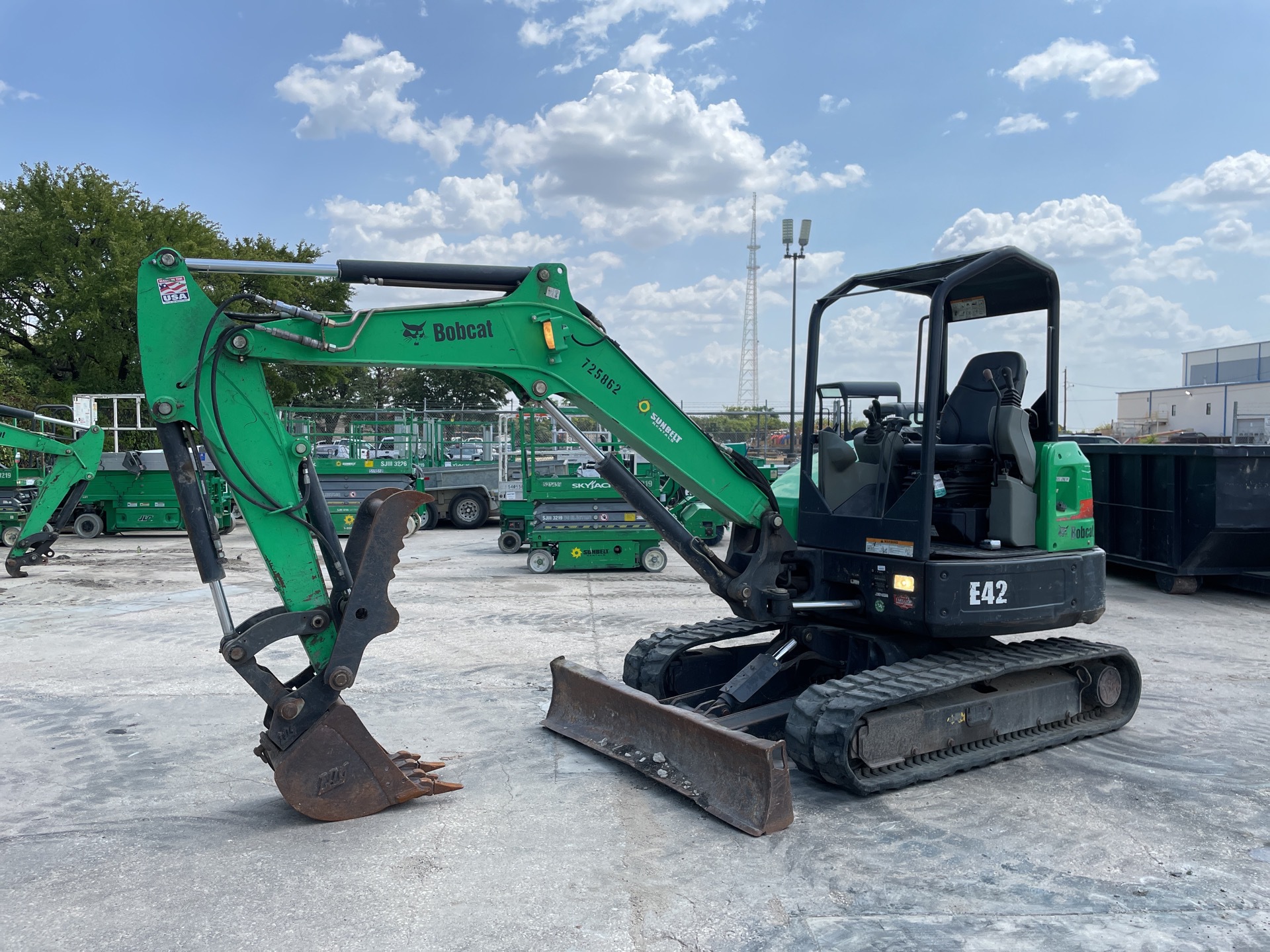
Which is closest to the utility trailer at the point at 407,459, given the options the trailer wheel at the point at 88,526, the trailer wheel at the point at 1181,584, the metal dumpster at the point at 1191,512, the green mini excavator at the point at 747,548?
the trailer wheel at the point at 88,526

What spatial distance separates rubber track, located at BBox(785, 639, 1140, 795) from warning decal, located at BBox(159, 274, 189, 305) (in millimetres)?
3851

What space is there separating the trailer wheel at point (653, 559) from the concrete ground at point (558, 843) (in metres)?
6.56

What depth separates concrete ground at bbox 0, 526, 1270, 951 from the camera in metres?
3.93

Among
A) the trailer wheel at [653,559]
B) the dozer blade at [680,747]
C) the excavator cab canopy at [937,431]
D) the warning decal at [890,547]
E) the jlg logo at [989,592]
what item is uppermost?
the excavator cab canopy at [937,431]

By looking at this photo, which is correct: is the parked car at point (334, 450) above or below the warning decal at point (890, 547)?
above

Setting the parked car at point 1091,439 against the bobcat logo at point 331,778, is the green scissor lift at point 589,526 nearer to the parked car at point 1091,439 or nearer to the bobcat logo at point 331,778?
the parked car at point 1091,439

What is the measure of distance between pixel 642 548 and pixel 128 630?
7.11 meters

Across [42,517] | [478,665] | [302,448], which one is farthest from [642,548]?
[302,448]

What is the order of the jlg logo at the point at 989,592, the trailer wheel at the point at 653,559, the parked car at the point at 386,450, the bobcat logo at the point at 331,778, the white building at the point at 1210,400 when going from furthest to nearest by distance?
the white building at the point at 1210,400 → the parked car at the point at 386,450 → the trailer wheel at the point at 653,559 → the jlg logo at the point at 989,592 → the bobcat logo at the point at 331,778

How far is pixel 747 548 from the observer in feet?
20.1

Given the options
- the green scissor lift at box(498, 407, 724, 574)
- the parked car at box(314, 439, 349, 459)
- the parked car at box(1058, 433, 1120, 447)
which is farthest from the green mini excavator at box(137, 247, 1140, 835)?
the parked car at box(314, 439, 349, 459)

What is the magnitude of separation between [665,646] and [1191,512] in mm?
8492

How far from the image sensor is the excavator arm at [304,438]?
4.78m

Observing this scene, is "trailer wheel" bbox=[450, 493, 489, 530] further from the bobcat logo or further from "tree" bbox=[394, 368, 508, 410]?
"tree" bbox=[394, 368, 508, 410]
